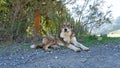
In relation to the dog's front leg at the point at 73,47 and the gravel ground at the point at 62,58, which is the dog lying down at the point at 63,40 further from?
the gravel ground at the point at 62,58

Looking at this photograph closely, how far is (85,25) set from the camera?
1120 centimetres

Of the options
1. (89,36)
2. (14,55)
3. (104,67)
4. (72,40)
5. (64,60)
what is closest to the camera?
(104,67)

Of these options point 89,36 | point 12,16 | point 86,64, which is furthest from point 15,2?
point 86,64

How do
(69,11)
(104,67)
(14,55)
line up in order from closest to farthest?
(104,67)
(14,55)
(69,11)

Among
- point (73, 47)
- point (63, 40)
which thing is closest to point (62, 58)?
point (73, 47)

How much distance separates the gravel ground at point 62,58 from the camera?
23.0 feet

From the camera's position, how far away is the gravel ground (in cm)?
702

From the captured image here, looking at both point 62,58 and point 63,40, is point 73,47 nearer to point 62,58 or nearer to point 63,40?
point 63,40

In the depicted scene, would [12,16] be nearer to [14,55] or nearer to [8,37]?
[8,37]

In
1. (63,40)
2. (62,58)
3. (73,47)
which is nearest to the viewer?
(62,58)

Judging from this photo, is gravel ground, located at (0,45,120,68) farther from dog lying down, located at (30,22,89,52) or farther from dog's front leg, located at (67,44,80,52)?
dog lying down, located at (30,22,89,52)

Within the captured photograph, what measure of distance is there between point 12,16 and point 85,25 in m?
2.47

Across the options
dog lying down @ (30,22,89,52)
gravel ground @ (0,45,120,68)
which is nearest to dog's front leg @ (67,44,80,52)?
dog lying down @ (30,22,89,52)

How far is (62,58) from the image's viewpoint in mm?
7535
